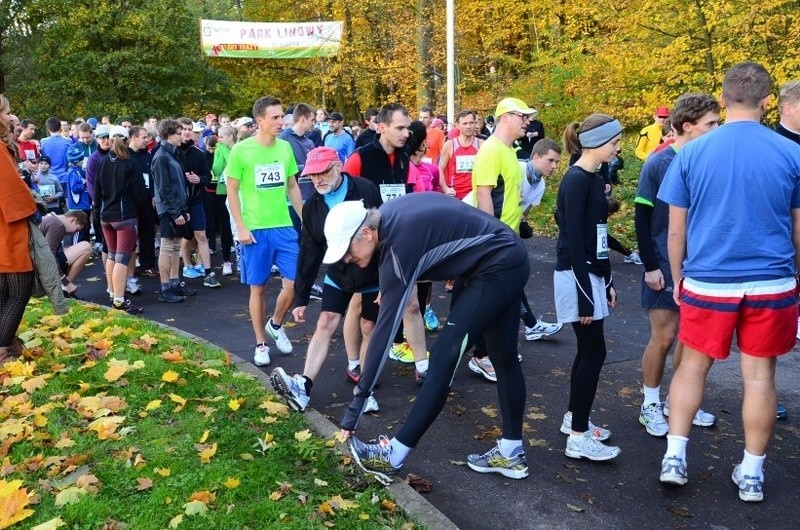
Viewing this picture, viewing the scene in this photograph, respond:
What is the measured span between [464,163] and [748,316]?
5297mm

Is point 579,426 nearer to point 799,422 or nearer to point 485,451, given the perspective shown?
point 485,451

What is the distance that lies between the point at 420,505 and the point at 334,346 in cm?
333

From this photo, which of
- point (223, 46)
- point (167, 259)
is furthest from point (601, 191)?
point (223, 46)

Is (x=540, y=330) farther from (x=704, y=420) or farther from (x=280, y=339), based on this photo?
(x=280, y=339)

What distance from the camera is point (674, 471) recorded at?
13.3 ft

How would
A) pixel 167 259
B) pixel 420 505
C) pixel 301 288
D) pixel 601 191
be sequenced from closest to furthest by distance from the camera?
pixel 420 505, pixel 601 191, pixel 301 288, pixel 167 259

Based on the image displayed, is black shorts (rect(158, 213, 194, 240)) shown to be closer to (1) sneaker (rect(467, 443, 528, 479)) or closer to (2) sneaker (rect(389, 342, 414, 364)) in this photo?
(2) sneaker (rect(389, 342, 414, 364))

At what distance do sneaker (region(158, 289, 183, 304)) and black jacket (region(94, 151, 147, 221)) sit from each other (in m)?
1.02

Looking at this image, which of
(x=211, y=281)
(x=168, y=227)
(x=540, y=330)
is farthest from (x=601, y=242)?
(x=211, y=281)

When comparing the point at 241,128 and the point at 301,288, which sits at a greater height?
the point at 241,128

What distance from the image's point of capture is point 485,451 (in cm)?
470

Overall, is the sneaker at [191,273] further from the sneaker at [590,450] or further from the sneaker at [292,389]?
the sneaker at [590,450]

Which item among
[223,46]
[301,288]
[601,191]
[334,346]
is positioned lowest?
[334,346]

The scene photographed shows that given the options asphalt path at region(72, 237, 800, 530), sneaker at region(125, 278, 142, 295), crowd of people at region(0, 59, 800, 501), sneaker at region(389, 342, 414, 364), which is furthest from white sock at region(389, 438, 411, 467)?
sneaker at region(125, 278, 142, 295)
